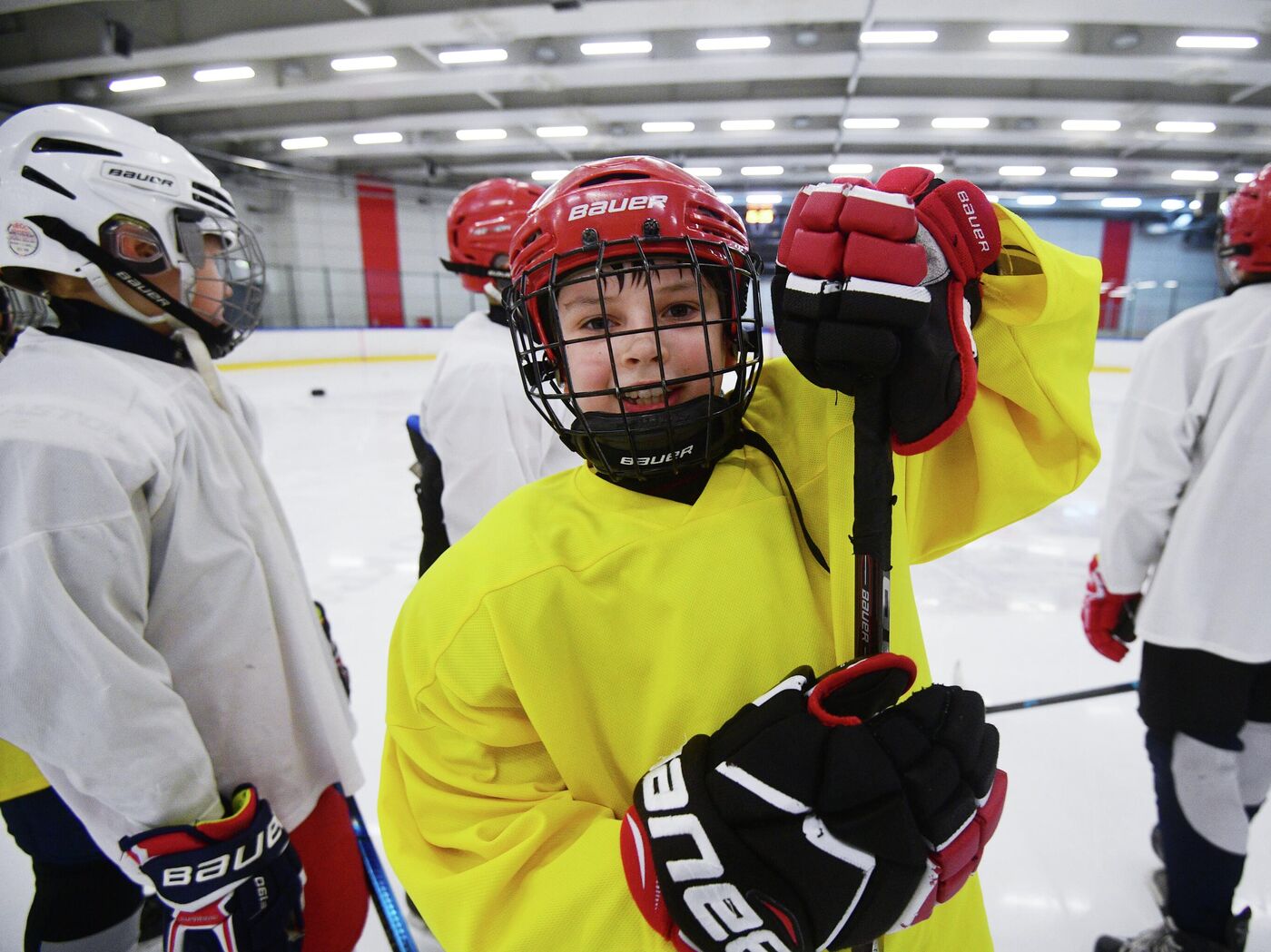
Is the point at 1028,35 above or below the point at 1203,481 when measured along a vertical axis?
above

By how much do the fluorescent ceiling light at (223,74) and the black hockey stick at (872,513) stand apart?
1067 cm

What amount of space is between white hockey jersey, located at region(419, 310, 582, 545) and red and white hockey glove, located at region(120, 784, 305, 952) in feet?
2.69

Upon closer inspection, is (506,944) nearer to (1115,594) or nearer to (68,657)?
(68,657)

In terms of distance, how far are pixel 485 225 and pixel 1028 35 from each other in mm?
8232

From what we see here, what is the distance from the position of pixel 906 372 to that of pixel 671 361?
0.82 feet

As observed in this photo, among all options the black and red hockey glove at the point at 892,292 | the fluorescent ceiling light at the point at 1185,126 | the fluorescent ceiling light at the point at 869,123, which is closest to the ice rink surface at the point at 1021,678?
the black and red hockey glove at the point at 892,292

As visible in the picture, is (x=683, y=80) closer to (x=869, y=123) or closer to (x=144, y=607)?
(x=869, y=123)

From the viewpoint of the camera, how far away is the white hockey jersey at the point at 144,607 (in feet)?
2.86

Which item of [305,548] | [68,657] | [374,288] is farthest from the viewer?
[374,288]

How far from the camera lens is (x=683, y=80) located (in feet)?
28.2

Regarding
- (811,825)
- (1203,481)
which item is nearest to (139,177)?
(811,825)

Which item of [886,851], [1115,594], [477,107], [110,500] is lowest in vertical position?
[1115,594]

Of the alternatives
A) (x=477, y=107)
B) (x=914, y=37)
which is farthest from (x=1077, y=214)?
(x=477, y=107)

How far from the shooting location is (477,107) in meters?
10.3
